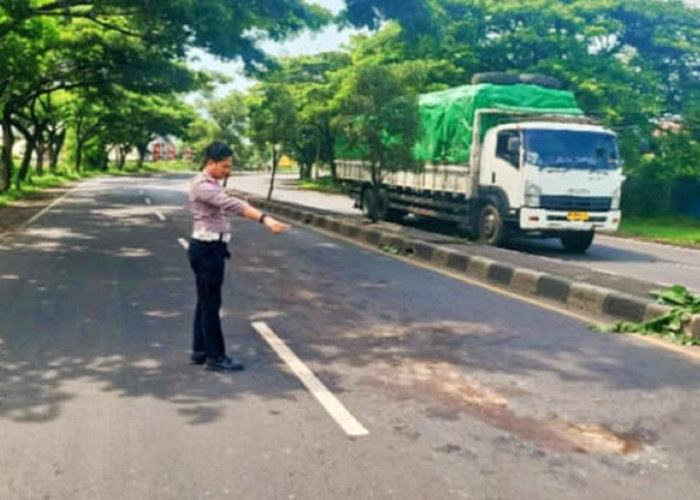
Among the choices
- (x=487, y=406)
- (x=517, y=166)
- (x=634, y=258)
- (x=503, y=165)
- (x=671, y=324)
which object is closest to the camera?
(x=487, y=406)

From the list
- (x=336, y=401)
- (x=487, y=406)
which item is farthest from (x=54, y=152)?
(x=487, y=406)

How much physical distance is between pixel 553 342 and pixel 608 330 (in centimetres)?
94

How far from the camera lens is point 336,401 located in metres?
5.00

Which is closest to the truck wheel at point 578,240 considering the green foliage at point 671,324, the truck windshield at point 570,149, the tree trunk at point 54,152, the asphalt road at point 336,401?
the truck windshield at point 570,149

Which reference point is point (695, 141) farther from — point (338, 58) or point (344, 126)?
point (338, 58)

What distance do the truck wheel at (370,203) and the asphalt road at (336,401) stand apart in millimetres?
10514

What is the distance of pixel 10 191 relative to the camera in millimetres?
28203

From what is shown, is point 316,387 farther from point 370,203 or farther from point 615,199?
point 370,203

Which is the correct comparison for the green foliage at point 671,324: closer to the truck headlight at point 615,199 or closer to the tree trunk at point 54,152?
the truck headlight at point 615,199

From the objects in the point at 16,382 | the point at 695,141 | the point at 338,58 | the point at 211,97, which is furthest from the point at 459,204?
the point at 211,97

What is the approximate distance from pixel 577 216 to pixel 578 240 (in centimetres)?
151

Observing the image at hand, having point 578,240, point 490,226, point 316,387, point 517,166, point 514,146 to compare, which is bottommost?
point 316,387

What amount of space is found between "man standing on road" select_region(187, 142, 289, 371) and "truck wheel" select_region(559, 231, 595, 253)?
11025 millimetres

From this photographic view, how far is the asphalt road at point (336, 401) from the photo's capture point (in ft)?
12.4
